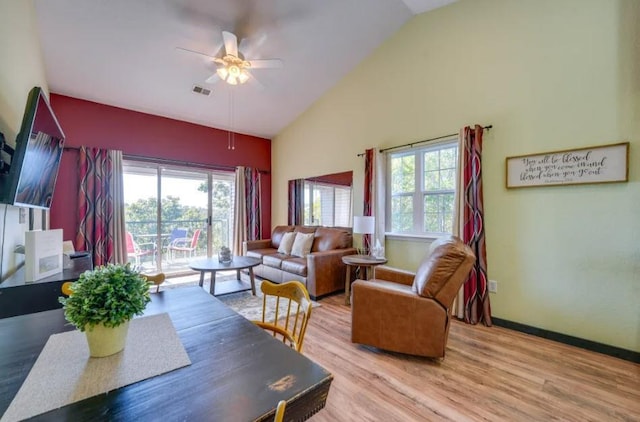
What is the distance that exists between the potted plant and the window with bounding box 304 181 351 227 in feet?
11.6

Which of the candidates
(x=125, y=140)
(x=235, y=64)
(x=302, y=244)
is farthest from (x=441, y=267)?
(x=125, y=140)

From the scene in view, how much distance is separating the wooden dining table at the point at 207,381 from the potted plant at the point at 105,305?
0.13 m

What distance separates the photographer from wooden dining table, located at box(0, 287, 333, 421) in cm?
64

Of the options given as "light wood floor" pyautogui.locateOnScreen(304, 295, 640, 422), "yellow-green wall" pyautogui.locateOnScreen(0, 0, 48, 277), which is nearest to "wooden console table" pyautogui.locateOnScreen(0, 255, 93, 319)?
"yellow-green wall" pyautogui.locateOnScreen(0, 0, 48, 277)

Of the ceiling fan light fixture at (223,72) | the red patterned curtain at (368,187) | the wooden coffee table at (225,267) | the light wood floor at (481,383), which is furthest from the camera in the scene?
the red patterned curtain at (368,187)

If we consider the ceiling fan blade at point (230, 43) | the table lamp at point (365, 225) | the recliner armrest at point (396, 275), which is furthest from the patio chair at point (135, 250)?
the recliner armrest at point (396, 275)

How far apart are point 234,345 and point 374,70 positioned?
12.9 ft

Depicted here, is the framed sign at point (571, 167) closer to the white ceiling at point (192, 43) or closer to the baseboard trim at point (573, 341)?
the baseboard trim at point (573, 341)

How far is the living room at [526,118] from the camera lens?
213cm

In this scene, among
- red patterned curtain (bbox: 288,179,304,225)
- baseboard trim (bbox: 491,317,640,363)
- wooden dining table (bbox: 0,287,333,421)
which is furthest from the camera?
red patterned curtain (bbox: 288,179,304,225)

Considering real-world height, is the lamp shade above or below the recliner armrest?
above

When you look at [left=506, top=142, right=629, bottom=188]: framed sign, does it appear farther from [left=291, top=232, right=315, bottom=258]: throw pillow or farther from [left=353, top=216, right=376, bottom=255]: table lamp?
[left=291, top=232, right=315, bottom=258]: throw pillow

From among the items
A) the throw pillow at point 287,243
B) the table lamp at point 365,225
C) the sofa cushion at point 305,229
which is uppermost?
the table lamp at point 365,225

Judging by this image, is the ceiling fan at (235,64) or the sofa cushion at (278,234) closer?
the ceiling fan at (235,64)
